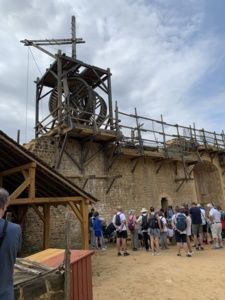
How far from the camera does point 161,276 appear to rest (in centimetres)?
727

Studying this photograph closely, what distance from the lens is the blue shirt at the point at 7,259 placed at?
251 centimetres

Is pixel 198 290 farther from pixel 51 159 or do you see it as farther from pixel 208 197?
pixel 208 197

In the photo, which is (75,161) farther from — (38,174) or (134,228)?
(38,174)

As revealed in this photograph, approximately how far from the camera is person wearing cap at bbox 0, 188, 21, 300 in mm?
2516

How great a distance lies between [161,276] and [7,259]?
5.50m

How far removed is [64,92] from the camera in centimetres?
1386

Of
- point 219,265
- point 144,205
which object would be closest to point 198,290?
point 219,265

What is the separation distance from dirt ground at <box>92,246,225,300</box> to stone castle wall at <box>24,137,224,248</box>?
118 inches

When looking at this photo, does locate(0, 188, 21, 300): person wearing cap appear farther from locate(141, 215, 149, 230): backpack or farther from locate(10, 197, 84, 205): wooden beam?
locate(141, 215, 149, 230): backpack

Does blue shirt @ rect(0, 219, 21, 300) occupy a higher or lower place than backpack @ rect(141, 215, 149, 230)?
lower

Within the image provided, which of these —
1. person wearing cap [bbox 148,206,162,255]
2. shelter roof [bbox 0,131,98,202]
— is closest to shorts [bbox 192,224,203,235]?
person wearing cap [bbox 148,206,162,255]

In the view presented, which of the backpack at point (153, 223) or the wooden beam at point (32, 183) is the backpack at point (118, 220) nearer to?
the backpack at point (153, 223)

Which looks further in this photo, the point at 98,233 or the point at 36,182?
the point at 98,233

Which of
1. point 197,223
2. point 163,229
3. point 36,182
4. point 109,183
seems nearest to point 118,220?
point 163,229
